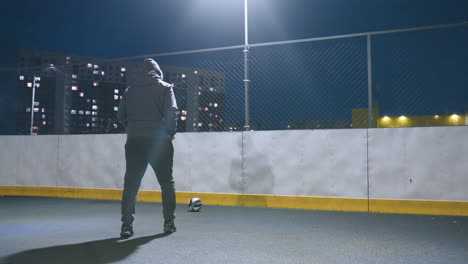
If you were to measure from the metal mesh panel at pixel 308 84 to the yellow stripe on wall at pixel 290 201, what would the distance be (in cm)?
126

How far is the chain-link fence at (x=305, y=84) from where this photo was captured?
6480 mm

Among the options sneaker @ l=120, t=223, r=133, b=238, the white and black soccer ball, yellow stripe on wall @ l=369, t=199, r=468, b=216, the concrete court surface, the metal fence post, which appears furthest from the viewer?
the metal fence post

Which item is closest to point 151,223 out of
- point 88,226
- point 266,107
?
point 88,226

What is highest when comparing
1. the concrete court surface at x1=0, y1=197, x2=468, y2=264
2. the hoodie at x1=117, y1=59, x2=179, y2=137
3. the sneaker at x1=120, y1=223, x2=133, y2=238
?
the hoodie at x1=117, y1=59, x2=179, y2=137

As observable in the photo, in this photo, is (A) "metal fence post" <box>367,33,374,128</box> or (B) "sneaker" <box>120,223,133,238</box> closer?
(B) "sneaker" <box>120,223,133,238</box>

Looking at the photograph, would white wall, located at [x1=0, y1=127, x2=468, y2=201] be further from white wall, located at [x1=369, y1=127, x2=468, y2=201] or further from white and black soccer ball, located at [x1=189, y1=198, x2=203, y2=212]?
white and black soccer ball, located at [x1=189, y1=198, x2=203, y2=212]

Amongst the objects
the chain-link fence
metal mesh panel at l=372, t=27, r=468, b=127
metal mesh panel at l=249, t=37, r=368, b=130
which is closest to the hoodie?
the chain-link fence

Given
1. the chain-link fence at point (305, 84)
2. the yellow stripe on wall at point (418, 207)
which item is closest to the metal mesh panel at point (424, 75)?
the chain-link fence at point (305, 84)

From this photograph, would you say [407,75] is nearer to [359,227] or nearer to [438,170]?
[438,170]

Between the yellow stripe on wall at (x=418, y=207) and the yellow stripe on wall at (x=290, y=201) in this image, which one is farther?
the yellow stripe on wall at (x=290, y=201)

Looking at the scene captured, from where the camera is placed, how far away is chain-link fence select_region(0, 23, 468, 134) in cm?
648

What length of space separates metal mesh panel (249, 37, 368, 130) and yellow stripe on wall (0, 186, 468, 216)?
1255 millimetres

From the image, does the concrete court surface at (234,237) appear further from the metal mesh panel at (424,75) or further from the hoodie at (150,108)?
the metal mesh panel at (424,75)

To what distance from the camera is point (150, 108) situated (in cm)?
467
